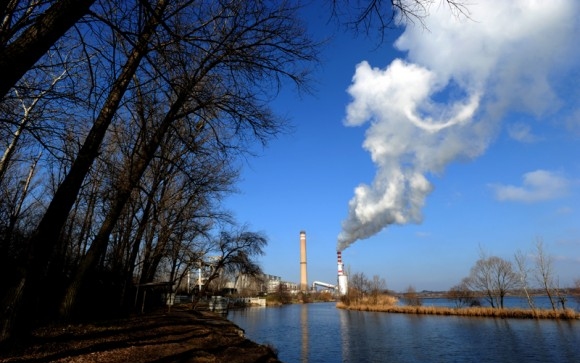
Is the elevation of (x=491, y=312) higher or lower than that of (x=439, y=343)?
higher

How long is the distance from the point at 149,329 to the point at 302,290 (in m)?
117

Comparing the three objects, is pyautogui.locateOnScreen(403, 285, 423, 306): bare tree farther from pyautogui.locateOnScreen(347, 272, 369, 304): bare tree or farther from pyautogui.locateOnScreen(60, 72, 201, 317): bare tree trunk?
pyautogui.locateOnScreen(60, 72, 201, 317): bare tree trunk

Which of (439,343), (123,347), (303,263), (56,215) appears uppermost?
(303,263)

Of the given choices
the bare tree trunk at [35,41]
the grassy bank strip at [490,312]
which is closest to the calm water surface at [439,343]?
the grassy bank strip at [490,312]

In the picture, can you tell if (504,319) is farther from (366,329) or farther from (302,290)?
(302,290)

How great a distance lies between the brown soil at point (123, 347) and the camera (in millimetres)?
6375

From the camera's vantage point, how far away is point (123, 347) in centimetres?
764

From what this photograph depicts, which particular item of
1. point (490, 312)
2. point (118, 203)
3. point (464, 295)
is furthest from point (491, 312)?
point (118, 203)

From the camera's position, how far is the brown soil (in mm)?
6375

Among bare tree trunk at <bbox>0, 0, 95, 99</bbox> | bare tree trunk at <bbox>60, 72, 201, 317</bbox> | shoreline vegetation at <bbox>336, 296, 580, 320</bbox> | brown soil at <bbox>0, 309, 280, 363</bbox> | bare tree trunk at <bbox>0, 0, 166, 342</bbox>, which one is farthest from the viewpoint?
shoreline vegetation at <bbox>336, 296, 580, 320</bbox>

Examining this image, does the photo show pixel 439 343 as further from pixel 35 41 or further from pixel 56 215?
pixel 35 41

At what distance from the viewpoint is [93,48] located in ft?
18.3

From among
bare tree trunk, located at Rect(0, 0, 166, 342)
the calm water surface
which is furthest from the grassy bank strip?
bare tree trunk, located at Rect(0, 0, 166, 342)

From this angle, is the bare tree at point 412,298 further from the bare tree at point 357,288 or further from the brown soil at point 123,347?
the brown soil at point 123,347
